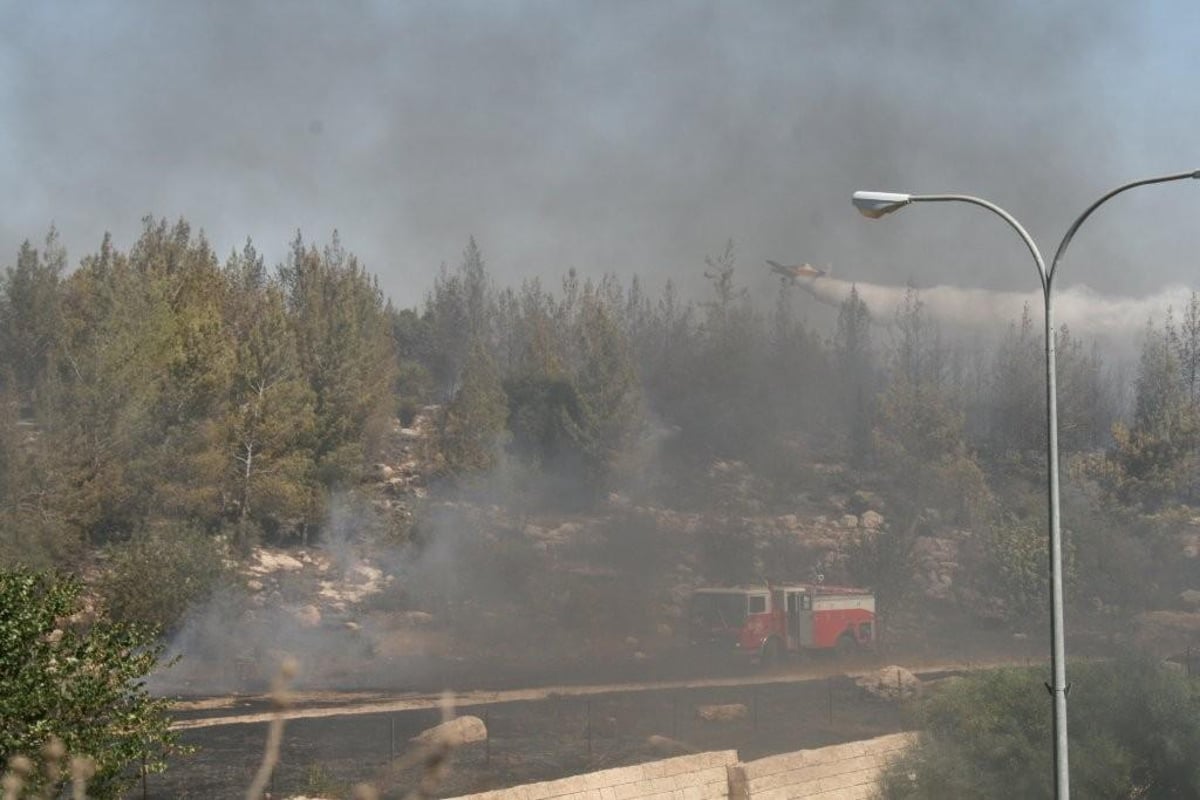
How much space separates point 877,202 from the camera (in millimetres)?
13031

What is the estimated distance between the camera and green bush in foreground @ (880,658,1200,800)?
21047 millimetres

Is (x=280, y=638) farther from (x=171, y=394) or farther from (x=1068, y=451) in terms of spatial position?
(x=1068, y=451)

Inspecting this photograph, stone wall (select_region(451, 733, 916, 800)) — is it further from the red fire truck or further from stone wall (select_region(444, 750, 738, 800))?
the red fire truck

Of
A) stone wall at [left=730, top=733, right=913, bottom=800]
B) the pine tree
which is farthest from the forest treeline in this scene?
stone wall at [left=730, top=733, right=913, bottom=800]

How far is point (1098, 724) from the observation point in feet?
71.8

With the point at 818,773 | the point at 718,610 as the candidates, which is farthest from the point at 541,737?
the point at 718,610

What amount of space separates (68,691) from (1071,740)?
53.8 ft

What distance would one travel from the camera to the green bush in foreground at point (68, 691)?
1252 centimetres

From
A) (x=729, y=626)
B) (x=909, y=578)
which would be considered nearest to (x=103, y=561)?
(x=729, y=626)

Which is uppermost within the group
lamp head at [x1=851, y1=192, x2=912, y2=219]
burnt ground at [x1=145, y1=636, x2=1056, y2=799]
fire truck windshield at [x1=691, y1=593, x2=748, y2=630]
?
lamp head at [x1=851, y1=192, x2=912, y2=219]

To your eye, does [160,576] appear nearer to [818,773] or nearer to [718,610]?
[718,610]

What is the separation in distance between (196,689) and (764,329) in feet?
154

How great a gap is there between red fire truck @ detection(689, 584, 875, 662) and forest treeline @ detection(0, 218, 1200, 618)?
608 inches

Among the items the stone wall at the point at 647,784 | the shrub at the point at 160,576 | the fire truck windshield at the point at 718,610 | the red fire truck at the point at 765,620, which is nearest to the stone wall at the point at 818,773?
the stone wall at the point at 647,784
